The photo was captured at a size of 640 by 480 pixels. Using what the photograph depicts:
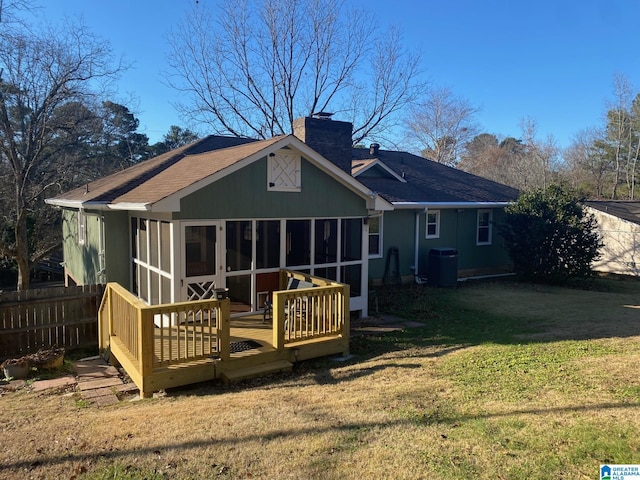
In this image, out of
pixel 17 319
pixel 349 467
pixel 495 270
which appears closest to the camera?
pixel 349 467

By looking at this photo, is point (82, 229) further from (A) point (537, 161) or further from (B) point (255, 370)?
(A) point (537, 161)

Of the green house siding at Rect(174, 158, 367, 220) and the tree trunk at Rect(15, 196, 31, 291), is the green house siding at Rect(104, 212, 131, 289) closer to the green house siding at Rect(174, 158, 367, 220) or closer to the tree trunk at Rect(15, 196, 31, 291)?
the green house siding at Rect(174, 158, 367, 220)

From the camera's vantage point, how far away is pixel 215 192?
322 inches

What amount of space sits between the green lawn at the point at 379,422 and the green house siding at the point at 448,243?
22.0 ft

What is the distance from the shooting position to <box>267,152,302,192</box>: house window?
28.9 ft

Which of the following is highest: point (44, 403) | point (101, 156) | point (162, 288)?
point (101, 156)

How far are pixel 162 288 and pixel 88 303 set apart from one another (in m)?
2.02

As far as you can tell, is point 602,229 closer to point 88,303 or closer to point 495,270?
point 495,270

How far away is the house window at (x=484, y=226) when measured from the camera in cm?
1670

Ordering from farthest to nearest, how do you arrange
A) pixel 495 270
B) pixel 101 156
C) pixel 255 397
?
1. pixel 101 156
2. pixel 495 270
3. pixel 255 397

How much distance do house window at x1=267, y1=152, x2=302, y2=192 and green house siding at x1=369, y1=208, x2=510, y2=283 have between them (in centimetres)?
572

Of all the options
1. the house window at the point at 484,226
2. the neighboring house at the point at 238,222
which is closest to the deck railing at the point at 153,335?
the neighboring house at the point at 238,222

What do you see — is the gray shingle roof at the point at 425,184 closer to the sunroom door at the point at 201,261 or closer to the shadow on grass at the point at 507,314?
the shadow on grass at the point at 507,314

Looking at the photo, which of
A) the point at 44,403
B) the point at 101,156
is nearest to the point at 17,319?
the point at 44,403
